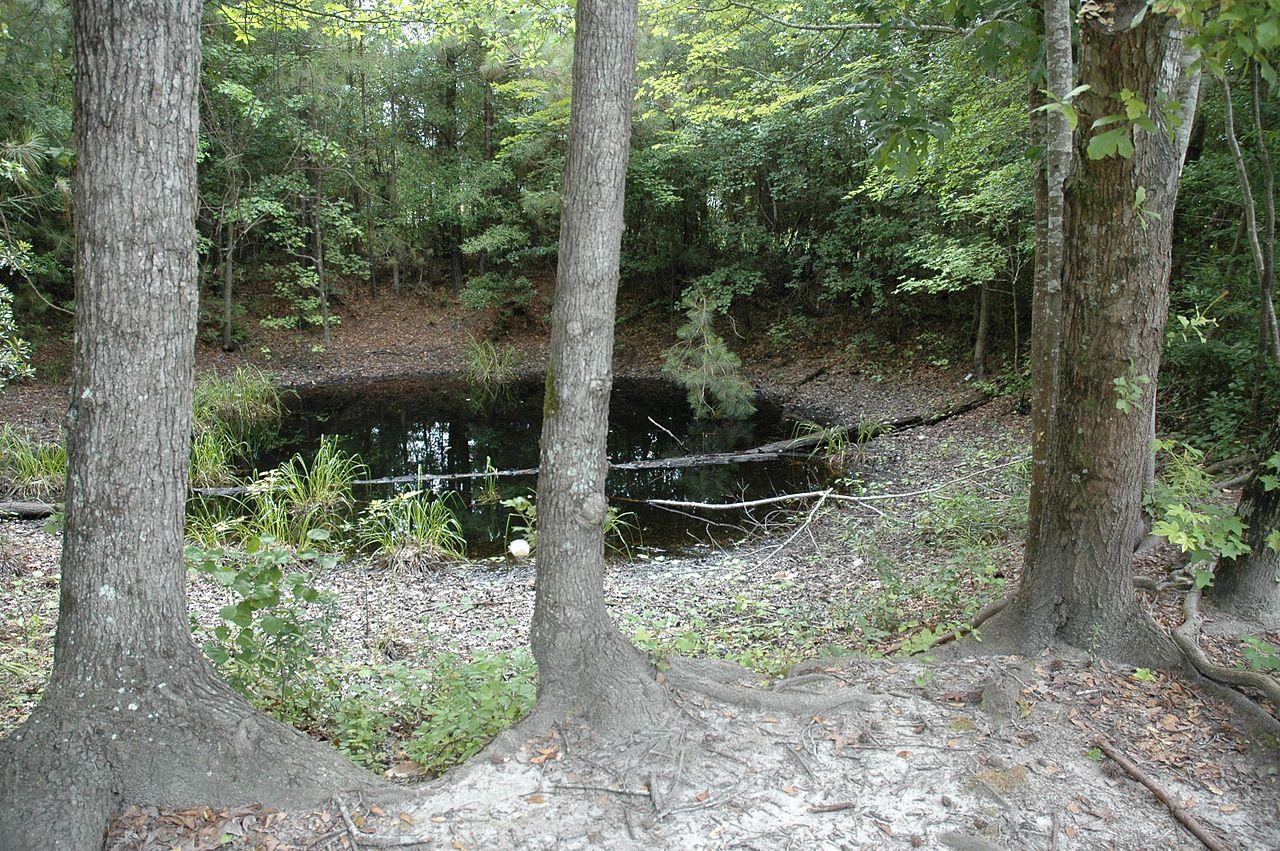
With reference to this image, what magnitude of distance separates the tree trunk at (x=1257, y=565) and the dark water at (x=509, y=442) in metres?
4.40

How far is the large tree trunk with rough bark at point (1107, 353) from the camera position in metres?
2.93

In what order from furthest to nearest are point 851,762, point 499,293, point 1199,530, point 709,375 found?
point 499,293, point 709,375, point 1199,530, point 851,762

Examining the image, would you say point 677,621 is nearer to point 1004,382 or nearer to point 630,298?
point 1004,382

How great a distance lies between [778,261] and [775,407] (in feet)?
15.3

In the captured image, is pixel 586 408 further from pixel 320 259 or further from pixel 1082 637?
pixel 320 259

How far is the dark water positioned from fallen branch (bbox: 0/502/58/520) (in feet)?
8.79

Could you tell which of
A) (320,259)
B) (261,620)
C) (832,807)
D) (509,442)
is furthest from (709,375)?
(832,807)

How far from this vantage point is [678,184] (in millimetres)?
17219

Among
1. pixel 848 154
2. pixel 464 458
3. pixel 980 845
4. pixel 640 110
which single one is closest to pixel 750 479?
pixel 464 458

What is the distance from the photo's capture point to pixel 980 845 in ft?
7.63

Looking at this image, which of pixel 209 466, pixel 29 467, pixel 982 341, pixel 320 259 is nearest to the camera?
pixel 29 467

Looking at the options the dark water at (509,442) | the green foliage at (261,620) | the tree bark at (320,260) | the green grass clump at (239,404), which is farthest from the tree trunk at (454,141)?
the green foliage at (261,620)

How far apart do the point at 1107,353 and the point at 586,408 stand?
2.09m

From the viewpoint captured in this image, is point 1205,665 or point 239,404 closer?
point 1205,665
